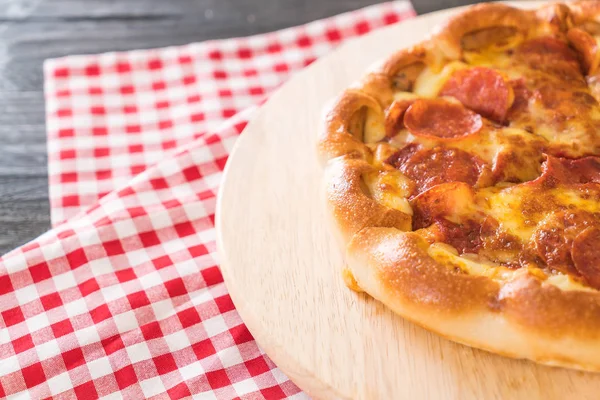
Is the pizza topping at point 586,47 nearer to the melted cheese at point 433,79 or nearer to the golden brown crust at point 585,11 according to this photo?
the golden brown crust at point 585,11

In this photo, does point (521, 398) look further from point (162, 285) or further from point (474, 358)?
point (162, 285)

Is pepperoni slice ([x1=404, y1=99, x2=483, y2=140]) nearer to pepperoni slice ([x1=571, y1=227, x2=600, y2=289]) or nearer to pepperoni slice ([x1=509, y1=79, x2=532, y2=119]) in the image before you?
pepperoni slice ([x1=509, y1=79, x2=532, y2=119])

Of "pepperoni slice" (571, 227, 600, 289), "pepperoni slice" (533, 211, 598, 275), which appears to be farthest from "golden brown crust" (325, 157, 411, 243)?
"pepperoni slice" (571, 227, 600, 289)

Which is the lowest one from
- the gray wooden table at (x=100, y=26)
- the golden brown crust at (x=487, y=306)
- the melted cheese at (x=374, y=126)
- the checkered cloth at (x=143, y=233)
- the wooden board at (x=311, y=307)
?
the checkered cloth at (x=143, y=233)

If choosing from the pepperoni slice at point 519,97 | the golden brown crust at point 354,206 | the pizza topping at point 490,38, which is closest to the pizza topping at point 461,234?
the golden brown crust at point 354,206

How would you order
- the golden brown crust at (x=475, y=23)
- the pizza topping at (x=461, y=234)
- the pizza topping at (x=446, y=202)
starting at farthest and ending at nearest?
the golden brown crust at (x=475, y=23)
the pizza topping at (x=446, y=202)
the pizza topping at (x=461, y=234)

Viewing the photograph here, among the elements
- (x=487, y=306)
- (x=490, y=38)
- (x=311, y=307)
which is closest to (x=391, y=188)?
(x=311, y=307)

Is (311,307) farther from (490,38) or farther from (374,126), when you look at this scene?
(490,38)
